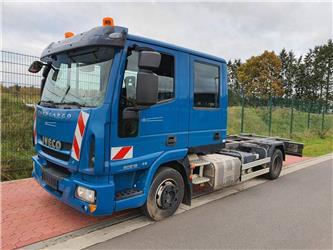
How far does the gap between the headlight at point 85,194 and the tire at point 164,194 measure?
3.08ft

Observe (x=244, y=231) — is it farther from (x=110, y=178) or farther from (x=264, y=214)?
(x=110, y=178)

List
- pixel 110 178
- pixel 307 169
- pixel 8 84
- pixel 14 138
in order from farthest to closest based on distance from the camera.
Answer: pixel 307 169 → pixel 14 138 → pixel 8 84 → pixel 110 178

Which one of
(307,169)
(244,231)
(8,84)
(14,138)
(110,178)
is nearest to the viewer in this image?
(110,178)

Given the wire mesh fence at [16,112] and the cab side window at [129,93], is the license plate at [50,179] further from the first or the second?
the wire mesh fence at [16,112]

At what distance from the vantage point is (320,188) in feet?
21.7

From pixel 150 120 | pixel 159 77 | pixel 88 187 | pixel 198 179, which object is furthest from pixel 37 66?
pixel 198 179

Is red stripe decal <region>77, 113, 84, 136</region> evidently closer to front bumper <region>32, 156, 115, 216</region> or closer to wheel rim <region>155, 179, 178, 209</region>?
front bumper <region>32, 156, 115, 216</region>

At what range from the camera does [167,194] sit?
14.4 ft

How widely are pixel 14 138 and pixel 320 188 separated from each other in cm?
719

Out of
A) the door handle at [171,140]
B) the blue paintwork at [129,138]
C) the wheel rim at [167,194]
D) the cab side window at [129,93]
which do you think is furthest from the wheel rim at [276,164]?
the cab side window at [129,93]

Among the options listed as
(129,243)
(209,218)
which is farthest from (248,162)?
(129,243)

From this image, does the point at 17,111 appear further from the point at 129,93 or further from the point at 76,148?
the point at 129,93

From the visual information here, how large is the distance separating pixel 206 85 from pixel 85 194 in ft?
8.96

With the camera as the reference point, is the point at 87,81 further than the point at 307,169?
No
